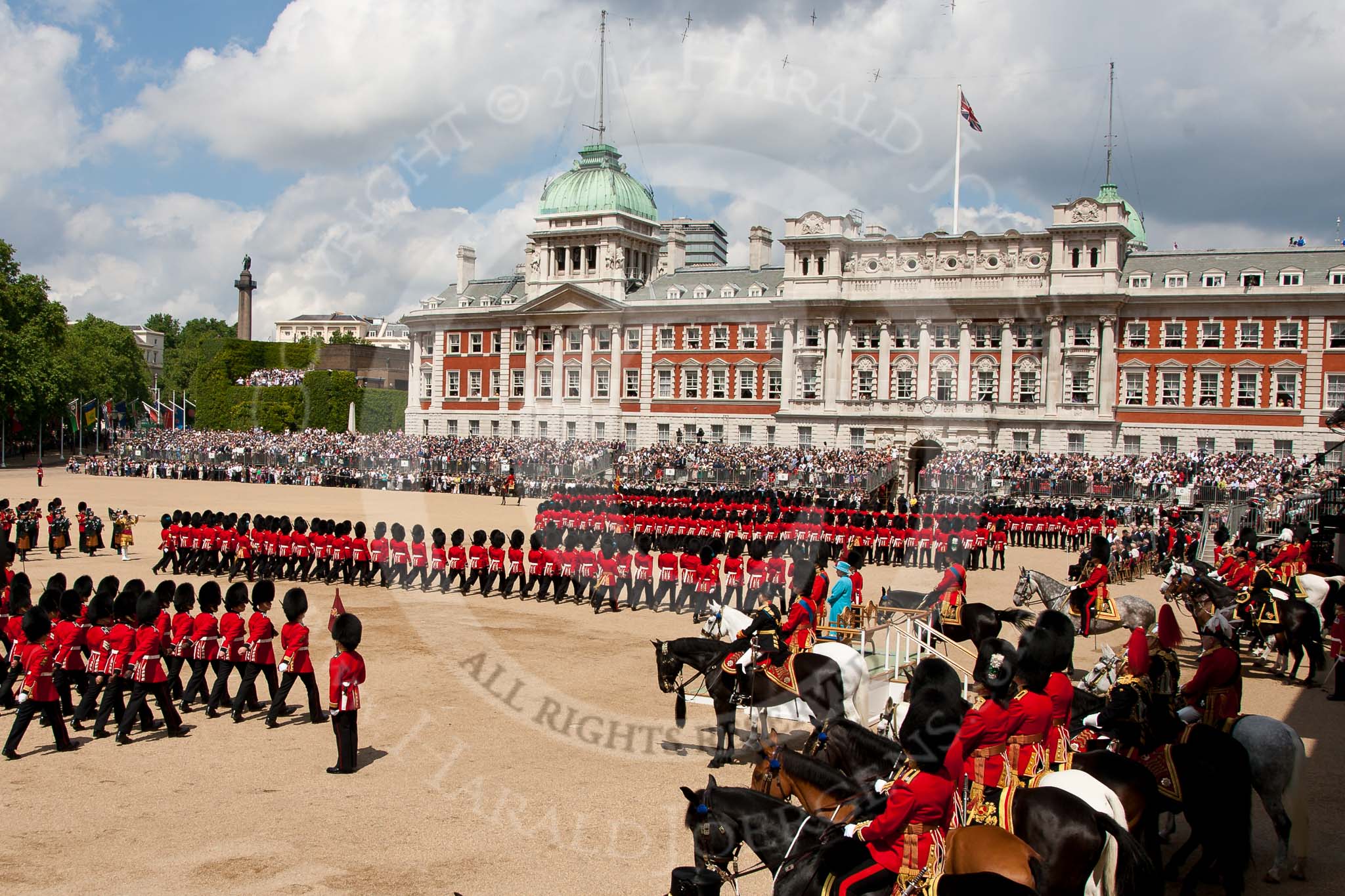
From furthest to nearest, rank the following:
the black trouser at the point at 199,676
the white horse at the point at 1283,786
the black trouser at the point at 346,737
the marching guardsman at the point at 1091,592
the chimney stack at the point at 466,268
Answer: the chimney stack at the point at 466,268
the marching guardsman at the point at 1091,592
the black trouser at the point at 199,676
the black trouser at the point at 346,737
the white horse at the point at 1283,786

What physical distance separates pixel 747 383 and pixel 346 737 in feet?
133

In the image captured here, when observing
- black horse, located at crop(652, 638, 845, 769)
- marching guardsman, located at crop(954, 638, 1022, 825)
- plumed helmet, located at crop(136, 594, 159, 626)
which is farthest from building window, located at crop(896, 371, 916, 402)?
marching guardsman, located at crop(954, 638, 1022, 825)

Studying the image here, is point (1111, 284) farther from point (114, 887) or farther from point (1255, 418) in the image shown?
point (114, 887)

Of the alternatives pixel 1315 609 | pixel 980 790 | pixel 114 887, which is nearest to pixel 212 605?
pixel 114 887

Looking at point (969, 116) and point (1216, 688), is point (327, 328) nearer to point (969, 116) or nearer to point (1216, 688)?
point (969, 116)

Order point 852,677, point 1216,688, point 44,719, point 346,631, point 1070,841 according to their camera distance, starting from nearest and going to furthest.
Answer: point 1070,841, point 1216,688, point 852,677, point 346,631, point 44,719

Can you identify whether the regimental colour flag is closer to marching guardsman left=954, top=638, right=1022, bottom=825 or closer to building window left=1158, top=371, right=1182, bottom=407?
building window left=1158, top=371, right=1182, bottom=407

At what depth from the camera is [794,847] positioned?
5891mm

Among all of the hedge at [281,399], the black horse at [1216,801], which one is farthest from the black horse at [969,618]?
the hedge at [281,399]

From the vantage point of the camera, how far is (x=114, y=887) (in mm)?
7121

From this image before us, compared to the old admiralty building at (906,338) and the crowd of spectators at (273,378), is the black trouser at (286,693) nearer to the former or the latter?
the old admiralty building at (906,338)

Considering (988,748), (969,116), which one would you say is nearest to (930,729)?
(988,748)

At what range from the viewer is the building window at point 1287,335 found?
131 feet

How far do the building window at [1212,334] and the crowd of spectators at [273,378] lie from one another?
156 ft
